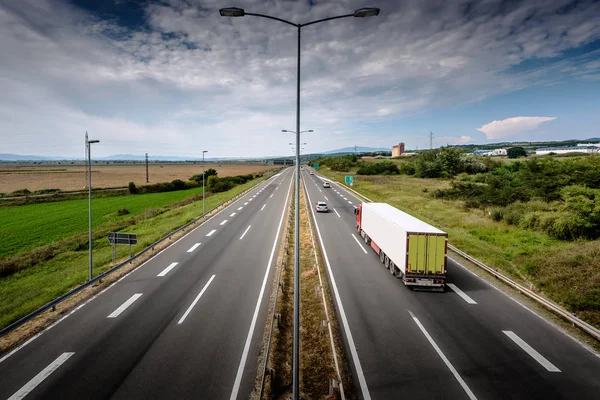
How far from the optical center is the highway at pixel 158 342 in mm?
8422

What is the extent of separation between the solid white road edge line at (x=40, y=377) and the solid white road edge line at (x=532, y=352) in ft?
50.5

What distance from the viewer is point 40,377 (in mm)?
8766

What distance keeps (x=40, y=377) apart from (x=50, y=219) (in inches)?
1710

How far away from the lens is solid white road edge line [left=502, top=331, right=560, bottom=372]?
9.38 m

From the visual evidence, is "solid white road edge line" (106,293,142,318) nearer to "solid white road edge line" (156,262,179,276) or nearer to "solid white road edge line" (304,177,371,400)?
"solid white road edge line" (156,262,179,276)

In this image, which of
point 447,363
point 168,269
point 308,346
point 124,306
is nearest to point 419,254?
point 447,363

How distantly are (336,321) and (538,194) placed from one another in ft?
127

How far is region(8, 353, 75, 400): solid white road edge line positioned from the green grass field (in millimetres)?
Answer: 25413

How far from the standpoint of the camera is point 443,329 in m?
11.5

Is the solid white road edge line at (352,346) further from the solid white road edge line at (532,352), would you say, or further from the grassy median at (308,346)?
the solid white road edge line at (532,352)

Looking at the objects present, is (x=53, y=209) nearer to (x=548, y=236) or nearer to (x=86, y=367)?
(x=86, y=367)

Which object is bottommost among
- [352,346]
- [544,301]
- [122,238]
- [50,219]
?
[50,219]

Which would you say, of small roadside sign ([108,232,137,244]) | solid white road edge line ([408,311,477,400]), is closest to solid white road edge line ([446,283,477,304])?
solid white road edge line ([408,311,477,400])

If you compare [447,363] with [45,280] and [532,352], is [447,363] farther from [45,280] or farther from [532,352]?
[45,280]
